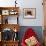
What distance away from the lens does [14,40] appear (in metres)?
5.29

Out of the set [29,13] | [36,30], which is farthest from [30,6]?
[36,30]

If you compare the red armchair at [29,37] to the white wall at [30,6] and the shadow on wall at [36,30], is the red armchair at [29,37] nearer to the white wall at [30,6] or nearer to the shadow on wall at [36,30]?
the shadow on wall at [36,30]

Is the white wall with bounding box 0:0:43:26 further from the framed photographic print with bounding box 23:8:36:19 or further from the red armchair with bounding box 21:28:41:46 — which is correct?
the red armchair with bounding box 21:28:41:46

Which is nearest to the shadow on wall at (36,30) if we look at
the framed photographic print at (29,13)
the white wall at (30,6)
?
the white wall at (30,6)

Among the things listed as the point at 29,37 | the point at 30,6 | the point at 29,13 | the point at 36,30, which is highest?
the point at 30,6

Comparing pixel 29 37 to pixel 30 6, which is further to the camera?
pixel 30 6

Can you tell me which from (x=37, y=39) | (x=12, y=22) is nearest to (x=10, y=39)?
(x=12, y=22)

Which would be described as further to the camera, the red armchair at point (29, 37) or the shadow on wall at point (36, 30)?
the shadow on wall at point (36, 30)

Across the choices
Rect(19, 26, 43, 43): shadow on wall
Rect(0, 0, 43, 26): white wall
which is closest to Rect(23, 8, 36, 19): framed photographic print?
Rect(0, 0, 43, 26): white wall

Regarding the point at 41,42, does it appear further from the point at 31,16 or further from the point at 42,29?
the point at 31,16

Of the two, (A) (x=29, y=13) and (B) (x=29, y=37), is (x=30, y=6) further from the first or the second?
(B) (x=29, y=37)

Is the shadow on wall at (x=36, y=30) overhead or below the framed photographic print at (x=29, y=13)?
below

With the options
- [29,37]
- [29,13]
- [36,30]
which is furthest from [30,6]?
[29,37]

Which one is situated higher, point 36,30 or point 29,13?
point 29,13
